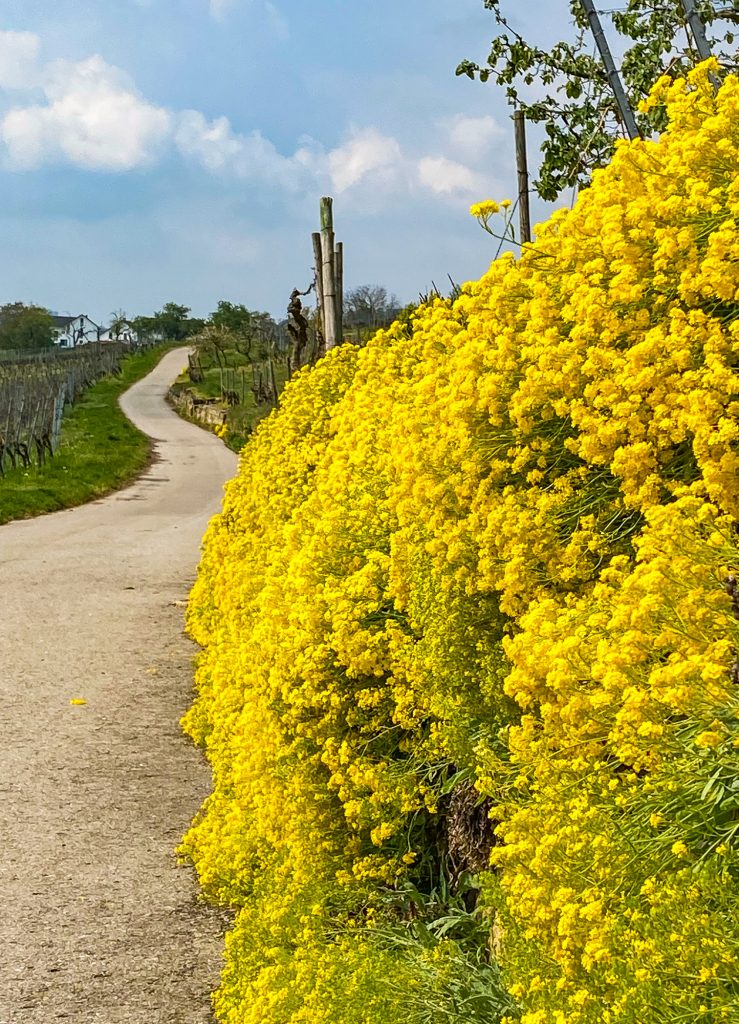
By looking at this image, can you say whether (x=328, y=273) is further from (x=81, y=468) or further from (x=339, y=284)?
(x=81, y=468)

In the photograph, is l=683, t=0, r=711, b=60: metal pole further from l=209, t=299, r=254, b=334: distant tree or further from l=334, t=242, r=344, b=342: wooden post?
l=209, t=299, r=254, b=334: distant tree

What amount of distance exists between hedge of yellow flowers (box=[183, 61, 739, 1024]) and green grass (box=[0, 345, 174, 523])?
1579cm

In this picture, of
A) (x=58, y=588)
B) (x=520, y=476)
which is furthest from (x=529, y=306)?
(x=58, y=588)

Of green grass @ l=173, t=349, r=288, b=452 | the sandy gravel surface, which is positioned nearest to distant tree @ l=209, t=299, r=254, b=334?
green grass @ l=173, t=349, r=288, b=452

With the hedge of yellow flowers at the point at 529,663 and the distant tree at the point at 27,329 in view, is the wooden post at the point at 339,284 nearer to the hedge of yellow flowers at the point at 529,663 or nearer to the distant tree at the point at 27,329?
the hedge of yellow flowers at the point at 529,663

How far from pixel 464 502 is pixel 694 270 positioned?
95 cm

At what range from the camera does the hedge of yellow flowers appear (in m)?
2.29

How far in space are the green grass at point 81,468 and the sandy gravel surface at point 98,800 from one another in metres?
6.97

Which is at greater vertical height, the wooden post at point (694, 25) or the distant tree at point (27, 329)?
the distant tree at point (27, 329)

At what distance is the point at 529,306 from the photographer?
3.29 metres

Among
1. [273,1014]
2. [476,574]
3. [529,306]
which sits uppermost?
[529,306]

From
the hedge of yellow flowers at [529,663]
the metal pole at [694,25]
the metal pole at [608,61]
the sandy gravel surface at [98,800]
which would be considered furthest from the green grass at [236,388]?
the hedge of yellow flowers at [529,663]

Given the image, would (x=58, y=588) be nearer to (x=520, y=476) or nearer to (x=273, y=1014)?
(x=273, y=1014)

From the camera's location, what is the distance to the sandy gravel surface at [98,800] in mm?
4664
